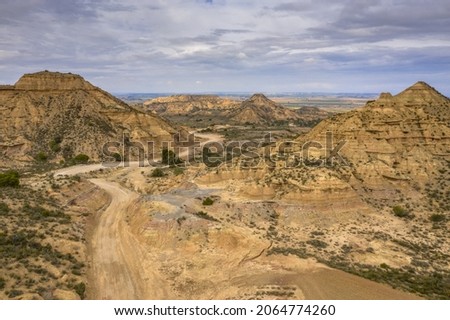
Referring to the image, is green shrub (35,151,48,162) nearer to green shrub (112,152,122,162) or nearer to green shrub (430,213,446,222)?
green shrub (112,152,122,162)

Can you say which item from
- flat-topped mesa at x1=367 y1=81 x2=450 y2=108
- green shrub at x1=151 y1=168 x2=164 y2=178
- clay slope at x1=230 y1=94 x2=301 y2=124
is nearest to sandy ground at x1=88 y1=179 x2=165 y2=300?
green shrub at x1=151 y1=168 x2=164 y2=178

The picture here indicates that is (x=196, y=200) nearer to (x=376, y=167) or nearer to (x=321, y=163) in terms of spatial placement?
(x=321, y=163)

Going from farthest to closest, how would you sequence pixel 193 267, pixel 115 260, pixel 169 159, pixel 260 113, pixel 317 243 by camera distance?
pixel 260 113 → pixel 169 159 → pixel 317 243 → pixel 115 260 → pixel 193 267

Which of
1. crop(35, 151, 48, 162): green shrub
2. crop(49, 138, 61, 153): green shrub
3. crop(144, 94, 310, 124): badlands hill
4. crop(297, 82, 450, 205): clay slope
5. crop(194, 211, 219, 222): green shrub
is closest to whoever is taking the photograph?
crop(194, 211, 219, 222): green shrub

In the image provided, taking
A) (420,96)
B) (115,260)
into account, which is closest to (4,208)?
(115,260)

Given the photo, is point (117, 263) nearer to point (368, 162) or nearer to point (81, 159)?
point (368, 162)

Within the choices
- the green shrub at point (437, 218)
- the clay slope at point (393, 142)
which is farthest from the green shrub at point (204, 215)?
the green shrub at point (437, 218)
